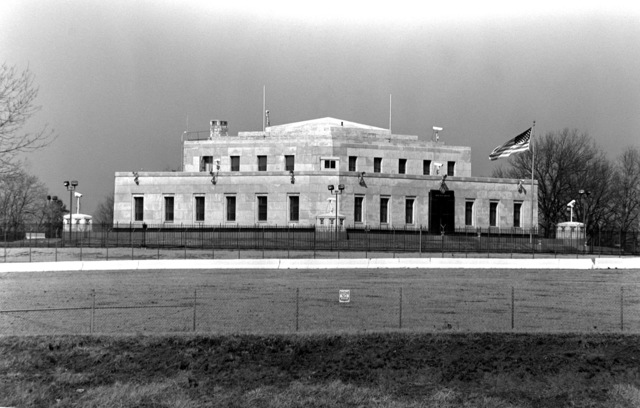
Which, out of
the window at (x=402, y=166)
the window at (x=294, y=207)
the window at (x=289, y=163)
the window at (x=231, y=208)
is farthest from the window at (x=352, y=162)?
the window at (x=231, y=208)

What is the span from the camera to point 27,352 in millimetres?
18672

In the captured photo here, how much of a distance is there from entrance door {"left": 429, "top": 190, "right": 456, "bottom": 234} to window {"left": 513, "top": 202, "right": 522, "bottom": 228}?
7586 mm

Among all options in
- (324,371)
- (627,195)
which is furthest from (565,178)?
(324,371)

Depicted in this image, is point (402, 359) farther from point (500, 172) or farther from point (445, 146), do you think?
point (500, 172)

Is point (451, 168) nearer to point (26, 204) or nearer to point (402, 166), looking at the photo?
point (402, 166)

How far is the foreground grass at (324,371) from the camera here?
1714cm

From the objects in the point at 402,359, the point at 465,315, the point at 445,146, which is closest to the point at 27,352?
the point at 402,359

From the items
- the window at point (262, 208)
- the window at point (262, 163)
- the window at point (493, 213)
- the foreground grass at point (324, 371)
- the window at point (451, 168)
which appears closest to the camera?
the foreground grass at point (324, 371)

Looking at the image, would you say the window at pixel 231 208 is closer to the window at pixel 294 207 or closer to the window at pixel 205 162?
the window at pixel 294 207

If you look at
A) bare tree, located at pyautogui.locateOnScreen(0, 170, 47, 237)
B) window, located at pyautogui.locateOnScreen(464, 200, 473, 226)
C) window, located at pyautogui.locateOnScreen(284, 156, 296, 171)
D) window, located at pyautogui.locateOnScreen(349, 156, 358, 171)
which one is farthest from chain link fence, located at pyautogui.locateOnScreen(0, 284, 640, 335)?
bare tree, located at pyautogui.locateOnScreen(0, 170, 47, 237)

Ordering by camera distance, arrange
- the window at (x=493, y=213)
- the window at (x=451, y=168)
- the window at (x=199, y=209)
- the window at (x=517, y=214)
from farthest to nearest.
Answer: the window at (x=451, y=168) < the window at (x=517, y=214) < the window at (x=493, y=213) < the window at (x=199, y=209)

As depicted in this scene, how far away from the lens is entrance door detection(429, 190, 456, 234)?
72.1 metres

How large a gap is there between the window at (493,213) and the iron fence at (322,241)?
4.93 m

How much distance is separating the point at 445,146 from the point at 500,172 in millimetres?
30221
